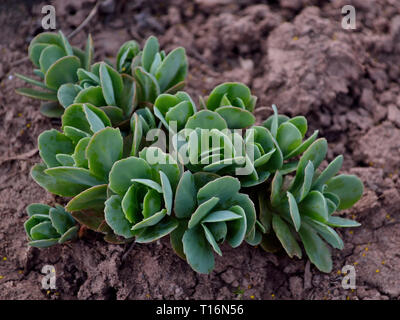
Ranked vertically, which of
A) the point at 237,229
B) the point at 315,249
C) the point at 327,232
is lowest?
the point at 315,249

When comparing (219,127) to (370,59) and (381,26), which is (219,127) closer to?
(370,59)

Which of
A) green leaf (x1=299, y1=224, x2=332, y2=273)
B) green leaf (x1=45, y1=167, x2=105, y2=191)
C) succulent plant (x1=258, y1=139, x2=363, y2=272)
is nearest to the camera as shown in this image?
green leaf (x1=45, y1=167, x2=105, y2=191)

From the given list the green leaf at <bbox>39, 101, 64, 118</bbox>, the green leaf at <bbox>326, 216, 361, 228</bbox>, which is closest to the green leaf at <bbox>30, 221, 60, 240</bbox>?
the green leaf at <bbox>39, 101, 64, 118</bbox>

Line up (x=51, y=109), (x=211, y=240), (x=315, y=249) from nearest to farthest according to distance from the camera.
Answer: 1. (x=211, y=240)
2. (x=315, y=249)
3. (x=51, y=109)

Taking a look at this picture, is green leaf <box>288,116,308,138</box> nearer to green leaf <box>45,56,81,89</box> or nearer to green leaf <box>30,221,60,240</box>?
green leaf <box>45,56,81,89</box>

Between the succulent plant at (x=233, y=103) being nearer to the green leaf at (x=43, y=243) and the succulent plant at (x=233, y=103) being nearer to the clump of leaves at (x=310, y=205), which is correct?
the clump of leaves at (x=310, y=205)

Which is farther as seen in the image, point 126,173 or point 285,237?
point 285,237

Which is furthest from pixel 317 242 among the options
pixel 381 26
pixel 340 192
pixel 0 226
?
pixel 381 26

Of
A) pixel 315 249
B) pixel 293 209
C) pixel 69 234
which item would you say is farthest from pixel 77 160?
pixel 315 249

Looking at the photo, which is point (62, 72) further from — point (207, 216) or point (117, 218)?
point (207, 216)
